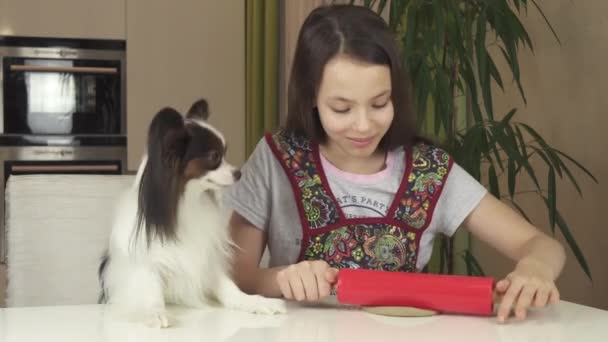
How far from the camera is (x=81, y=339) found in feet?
3.14

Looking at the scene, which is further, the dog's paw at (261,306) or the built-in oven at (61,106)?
the built-in oven at (61,106)

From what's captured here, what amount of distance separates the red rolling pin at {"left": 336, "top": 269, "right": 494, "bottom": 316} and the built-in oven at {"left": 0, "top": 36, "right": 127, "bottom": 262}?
3445 mm

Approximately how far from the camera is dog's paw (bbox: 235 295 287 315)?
44.8 inches

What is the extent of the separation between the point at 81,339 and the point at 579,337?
1.98ft

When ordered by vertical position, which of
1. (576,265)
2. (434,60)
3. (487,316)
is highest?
(434,60)

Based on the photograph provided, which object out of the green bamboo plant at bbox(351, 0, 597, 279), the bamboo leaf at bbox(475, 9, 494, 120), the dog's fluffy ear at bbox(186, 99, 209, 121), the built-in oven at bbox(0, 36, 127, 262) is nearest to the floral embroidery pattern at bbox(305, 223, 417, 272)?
the dog's fluffy ear at bbox(186, 99, 209, 121)

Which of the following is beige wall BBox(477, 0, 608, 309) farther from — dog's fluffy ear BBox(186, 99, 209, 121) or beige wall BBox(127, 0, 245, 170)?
beige wall BBox(127, 0, 245, 170)

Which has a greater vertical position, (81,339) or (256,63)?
(256,63)

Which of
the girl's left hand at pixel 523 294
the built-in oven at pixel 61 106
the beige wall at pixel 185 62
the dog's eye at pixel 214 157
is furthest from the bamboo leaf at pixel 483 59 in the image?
the built-in oven at pixel 61 106

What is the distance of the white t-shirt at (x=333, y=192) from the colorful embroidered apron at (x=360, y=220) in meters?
0.02

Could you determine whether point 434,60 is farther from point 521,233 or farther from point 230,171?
point 230,171

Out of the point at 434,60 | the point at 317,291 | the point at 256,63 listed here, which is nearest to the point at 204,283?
the point at 317,291

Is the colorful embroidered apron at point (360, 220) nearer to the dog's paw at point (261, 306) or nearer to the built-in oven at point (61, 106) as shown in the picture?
the dog's paw at point (261, 306)

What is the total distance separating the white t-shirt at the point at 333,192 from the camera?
4.91 ft
